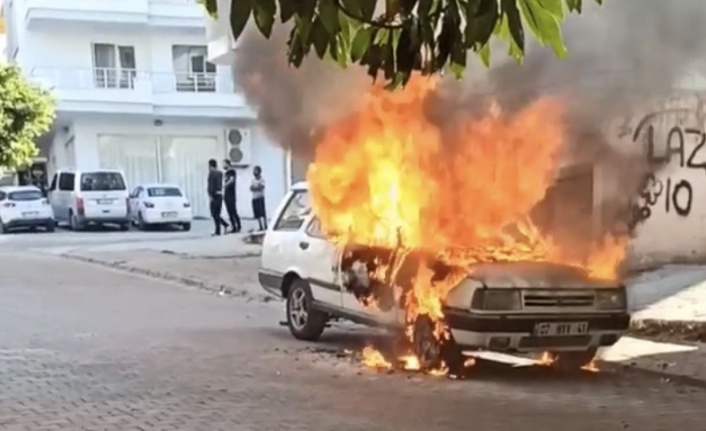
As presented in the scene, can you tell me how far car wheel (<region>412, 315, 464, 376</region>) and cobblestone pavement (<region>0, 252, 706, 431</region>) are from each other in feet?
0.61

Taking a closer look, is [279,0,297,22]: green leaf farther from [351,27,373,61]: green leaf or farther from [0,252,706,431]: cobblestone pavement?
[0,252,706,431]: cobblestone pavement

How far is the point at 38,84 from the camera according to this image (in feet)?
99.8

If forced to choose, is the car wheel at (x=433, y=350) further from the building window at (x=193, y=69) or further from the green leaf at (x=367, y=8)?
the building window at (x=193, y=69)

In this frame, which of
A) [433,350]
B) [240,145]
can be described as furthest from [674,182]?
[240,145]

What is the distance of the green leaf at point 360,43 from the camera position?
2.57 m

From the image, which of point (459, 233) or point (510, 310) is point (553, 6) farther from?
point (459, 233)

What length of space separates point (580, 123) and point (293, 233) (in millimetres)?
2937

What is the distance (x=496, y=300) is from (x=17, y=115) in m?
22.8

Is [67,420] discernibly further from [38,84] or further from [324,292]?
[38,84]

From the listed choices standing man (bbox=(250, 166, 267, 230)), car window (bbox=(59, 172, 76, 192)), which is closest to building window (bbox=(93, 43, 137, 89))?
car window (bbox=(59, 172, 76, 192))

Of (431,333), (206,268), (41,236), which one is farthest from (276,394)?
(41,236)

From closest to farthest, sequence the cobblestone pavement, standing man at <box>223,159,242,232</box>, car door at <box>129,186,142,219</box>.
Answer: the cobblestone pavement
standing man at <box>223,159,242,232</box>
car door at <box>129,186,142,219</box>

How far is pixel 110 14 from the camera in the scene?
32.9 metres

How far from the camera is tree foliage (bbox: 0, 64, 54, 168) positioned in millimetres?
27344
